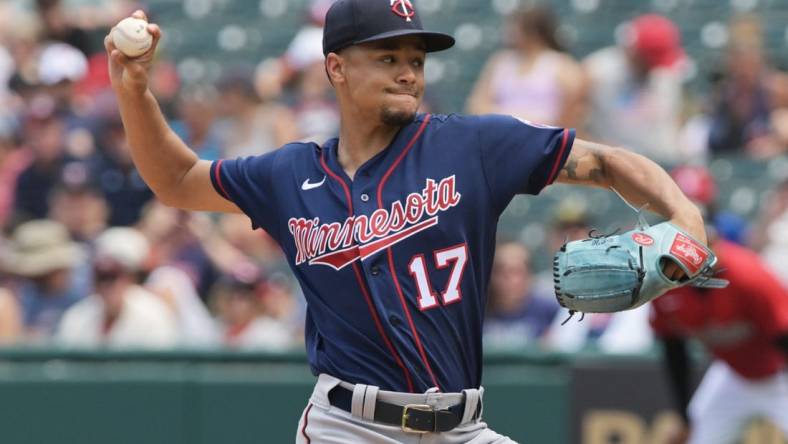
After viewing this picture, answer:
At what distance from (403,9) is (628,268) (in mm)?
942

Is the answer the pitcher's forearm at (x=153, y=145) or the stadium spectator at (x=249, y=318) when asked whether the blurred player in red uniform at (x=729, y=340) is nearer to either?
the stadium spectator at (x=249, y=318)

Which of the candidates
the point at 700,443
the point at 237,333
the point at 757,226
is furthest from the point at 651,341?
the point at 237,333

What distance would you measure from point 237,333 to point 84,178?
1883 mm

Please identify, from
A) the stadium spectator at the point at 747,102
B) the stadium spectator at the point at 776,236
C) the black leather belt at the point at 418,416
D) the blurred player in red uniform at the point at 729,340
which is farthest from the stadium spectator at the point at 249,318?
the black leather belt at the point at 418,416

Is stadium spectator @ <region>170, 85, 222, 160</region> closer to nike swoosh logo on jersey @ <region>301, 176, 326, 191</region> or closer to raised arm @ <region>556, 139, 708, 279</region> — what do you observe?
nike swoosh logo on jersey @ <region>301, 176, 326, 191</region>

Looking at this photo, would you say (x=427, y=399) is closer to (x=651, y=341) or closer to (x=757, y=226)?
(x=651, y=341)

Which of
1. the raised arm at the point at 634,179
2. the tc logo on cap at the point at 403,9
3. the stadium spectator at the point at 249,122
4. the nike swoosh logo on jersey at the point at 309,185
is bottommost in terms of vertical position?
the stadium spectator at the point at 249,122

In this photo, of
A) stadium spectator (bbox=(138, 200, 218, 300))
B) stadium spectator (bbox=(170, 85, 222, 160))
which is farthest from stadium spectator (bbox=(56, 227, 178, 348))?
stadium spectator (bbox=(170, 85, 222, 160))

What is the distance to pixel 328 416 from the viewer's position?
12.9 feet

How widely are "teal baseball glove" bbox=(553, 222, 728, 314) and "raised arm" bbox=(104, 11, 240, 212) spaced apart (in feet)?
3.72

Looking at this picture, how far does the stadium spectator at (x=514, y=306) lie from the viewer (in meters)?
7.70

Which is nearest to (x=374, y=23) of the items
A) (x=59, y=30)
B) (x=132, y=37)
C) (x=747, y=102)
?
(x=132, y=37)

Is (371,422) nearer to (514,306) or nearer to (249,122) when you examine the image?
(514,306)

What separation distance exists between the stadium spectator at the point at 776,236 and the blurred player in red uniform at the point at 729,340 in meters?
1.04
